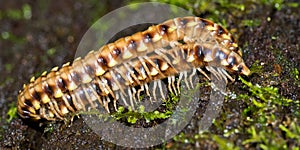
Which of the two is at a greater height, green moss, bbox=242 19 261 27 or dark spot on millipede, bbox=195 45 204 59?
green moss, bbox=242 19 261 27

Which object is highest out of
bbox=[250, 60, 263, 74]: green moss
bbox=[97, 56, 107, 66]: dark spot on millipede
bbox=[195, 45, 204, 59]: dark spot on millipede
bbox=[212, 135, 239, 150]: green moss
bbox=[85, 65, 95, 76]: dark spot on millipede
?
bbox=[97, 56, 107, 66]: dark spot on millipede

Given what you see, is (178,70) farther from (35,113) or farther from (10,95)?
(10,95)

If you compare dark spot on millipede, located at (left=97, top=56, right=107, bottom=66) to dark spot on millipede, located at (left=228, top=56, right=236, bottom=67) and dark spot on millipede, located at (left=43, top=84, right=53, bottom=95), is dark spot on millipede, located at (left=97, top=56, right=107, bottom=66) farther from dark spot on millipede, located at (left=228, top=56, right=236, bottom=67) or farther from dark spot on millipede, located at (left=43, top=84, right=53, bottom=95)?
dark spot on millipede, located at (left=228, top=56, right=236, bottom=67)

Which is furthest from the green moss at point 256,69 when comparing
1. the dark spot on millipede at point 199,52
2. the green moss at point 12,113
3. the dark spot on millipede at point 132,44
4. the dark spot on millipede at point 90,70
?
the green moss at point 12,113

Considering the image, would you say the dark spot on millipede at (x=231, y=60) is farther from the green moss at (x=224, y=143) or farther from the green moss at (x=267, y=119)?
the green moss at (x=224, y=143)

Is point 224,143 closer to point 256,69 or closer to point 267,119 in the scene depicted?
point 267,119

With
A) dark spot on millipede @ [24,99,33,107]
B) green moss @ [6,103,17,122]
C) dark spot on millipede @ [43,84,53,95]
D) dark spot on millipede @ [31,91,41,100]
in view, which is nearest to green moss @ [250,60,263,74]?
dark spot on millipede @ [43,84,53,95]
